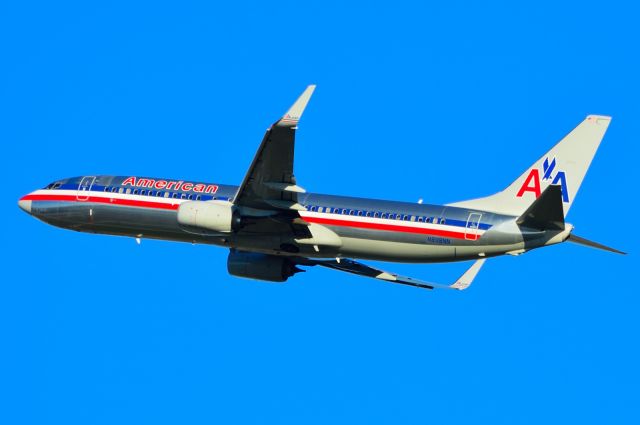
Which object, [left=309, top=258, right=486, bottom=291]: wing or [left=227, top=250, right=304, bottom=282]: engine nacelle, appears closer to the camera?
[left=227, top=250, right=304, bottom=282]: engine nacelle

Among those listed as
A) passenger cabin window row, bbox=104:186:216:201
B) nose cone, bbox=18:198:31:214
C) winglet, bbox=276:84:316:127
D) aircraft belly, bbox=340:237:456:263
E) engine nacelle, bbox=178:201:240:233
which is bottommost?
aircraft belly, bbox=340:237:456:263

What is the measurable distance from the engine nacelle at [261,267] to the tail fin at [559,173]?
939 centimetres

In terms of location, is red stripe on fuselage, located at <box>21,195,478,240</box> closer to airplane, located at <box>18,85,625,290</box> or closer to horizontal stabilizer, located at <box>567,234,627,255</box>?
airplane, located at <box>18,85,625,290</box>

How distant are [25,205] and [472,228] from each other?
75.4 feet

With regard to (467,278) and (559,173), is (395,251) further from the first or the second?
(559,173)

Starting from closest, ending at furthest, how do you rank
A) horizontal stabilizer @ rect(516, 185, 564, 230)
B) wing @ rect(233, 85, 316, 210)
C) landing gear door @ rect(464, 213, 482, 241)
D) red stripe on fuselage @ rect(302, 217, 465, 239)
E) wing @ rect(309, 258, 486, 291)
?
1. wing @ rect(233, 85, 316, 210)
2. horizontal stabilizer @ rect(516, 185, 564, 230)
3. landing gear door @ rect(464, 213, 482, 241)
4. red stripe on fuselage @ rect(302, 217, 465, 239)
5. wing @ rect(309, 258, 486, 291)

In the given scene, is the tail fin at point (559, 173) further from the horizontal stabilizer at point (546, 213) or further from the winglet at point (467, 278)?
the winglet at point (467, 278)

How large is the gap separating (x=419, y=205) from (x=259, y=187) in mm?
7231

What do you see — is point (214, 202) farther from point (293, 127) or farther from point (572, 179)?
point (572, 179)

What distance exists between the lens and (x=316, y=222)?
185ft

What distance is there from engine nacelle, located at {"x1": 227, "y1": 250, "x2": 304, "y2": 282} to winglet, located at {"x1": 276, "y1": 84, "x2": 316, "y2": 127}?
456 inches

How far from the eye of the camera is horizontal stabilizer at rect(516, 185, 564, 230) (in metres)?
50.0

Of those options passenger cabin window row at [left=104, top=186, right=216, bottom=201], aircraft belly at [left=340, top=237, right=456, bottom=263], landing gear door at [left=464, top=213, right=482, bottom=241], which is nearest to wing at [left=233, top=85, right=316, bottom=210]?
aircraft belly at [left=340, top=237, right=456, bottom=263]

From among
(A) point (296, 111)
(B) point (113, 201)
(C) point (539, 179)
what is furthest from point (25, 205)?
(C) point (539, 179)
